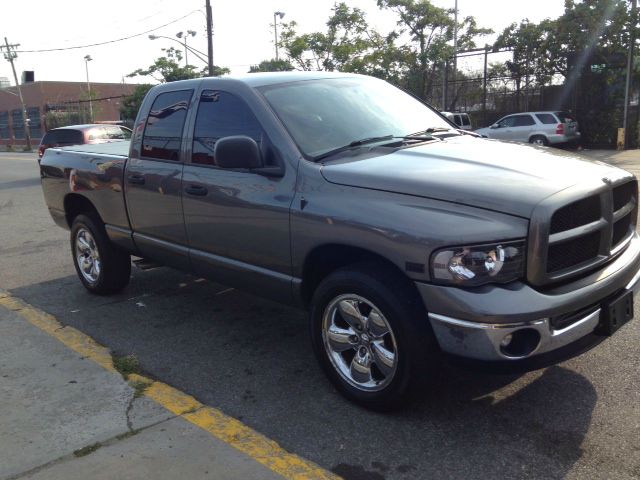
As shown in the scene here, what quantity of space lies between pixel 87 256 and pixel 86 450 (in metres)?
3.25

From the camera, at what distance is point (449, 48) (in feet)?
101

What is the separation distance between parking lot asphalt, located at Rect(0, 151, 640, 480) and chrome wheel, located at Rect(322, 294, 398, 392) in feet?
0.69

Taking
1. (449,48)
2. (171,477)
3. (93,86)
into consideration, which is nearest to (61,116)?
(93,86)

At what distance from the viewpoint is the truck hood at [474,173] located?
9.77 ft

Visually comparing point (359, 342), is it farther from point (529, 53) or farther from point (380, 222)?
point (529, 53)

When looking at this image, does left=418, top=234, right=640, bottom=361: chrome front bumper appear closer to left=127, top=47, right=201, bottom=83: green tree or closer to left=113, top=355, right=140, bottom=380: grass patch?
left=113, top=355, right=140, bottom=380: grass patch

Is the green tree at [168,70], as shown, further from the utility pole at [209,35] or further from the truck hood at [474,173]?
the truck hood at [474,173]

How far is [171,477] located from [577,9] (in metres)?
25.0

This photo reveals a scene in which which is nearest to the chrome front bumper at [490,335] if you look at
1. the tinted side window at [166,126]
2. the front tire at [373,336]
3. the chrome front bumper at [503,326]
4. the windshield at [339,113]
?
the chrome front bumper at [503,326]

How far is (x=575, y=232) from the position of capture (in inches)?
121

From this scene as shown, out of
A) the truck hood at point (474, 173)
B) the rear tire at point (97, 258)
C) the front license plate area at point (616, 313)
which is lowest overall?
the rear tire at point (97, 258)

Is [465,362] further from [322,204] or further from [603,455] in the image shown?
[322,204]

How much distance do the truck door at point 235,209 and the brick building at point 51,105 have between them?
4830cm

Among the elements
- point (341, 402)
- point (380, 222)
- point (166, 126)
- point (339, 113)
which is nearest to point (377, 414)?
point (341, 402)
